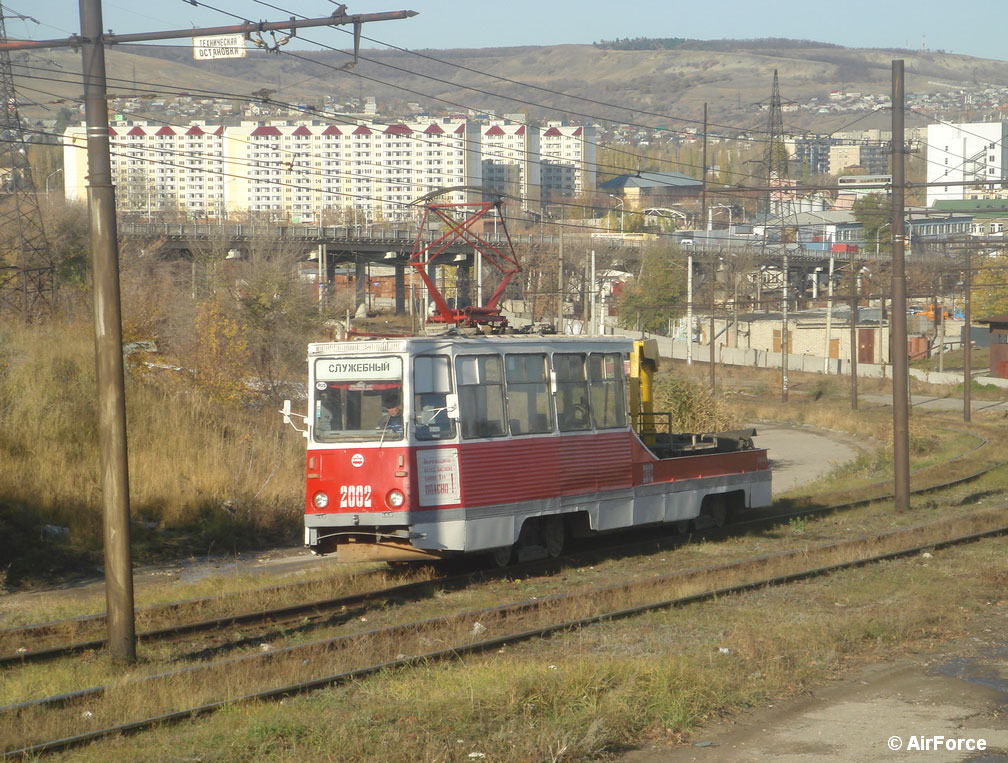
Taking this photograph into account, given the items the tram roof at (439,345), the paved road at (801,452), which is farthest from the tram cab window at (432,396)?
the paved road at (801,452)

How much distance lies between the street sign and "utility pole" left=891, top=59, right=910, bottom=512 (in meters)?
12.4

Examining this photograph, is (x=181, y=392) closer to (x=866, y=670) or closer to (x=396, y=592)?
(x=396, y=592)

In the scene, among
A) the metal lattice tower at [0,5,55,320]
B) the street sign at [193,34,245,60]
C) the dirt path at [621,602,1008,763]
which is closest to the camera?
the dirt path at [621,602,1008,763]

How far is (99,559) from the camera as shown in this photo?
16578 mm

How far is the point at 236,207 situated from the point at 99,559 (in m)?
166

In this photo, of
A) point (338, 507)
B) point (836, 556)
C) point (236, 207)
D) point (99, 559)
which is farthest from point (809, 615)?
point (236, 207)

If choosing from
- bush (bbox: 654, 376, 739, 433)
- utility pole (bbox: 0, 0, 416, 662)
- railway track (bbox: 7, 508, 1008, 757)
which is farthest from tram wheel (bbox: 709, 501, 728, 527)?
bush (bbox: 654, 376, 739, 433)

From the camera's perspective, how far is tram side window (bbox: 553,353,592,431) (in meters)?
15.0

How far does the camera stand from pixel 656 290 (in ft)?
268

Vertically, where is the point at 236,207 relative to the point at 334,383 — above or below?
A: above

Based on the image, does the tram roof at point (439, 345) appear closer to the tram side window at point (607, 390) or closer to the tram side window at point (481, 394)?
the tram side window at point (481, 394)

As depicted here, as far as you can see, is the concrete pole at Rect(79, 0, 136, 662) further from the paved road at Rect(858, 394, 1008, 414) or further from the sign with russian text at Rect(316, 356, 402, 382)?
the paved road at Rect(858, 394, 1008, 414)

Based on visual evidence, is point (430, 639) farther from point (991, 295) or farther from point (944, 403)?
point (991, 295)

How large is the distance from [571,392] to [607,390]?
32.5 inches
